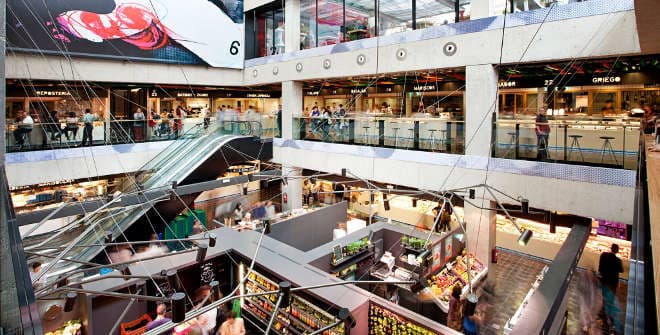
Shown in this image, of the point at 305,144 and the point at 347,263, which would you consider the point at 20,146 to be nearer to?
the point at 305,144

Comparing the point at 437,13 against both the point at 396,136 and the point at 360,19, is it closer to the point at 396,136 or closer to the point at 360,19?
the point at 360,19

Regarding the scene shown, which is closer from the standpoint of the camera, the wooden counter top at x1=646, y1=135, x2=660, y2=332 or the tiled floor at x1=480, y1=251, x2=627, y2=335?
the wooden counter top at x1=646, y1=135, x2=660, y2=332

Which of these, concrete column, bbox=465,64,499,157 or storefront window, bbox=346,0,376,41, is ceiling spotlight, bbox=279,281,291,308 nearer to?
concrete column, bbox=465,64,499,157

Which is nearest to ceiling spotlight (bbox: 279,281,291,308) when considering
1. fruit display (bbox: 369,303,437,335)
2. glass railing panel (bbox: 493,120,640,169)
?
fruit display (bbox: 369,303,437,335)

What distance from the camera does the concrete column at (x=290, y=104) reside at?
17.7 meters

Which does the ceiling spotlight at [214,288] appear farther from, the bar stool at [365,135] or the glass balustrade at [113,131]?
the glass balustrade at [113,131]

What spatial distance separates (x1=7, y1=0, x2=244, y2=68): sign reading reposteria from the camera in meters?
14.2

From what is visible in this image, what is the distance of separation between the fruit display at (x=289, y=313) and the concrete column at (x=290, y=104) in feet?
33.9

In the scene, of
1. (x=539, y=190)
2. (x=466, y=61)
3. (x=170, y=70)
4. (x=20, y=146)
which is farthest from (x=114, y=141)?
(x=539, y=190)

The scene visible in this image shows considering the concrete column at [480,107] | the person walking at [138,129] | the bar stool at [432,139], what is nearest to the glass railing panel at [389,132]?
the bar stool at [432,139]

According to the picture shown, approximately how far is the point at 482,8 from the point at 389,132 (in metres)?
4.73

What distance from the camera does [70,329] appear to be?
6.81 metres

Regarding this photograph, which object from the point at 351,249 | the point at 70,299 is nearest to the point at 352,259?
the point at 351,249

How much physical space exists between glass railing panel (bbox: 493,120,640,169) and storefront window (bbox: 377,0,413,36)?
19.1ft
